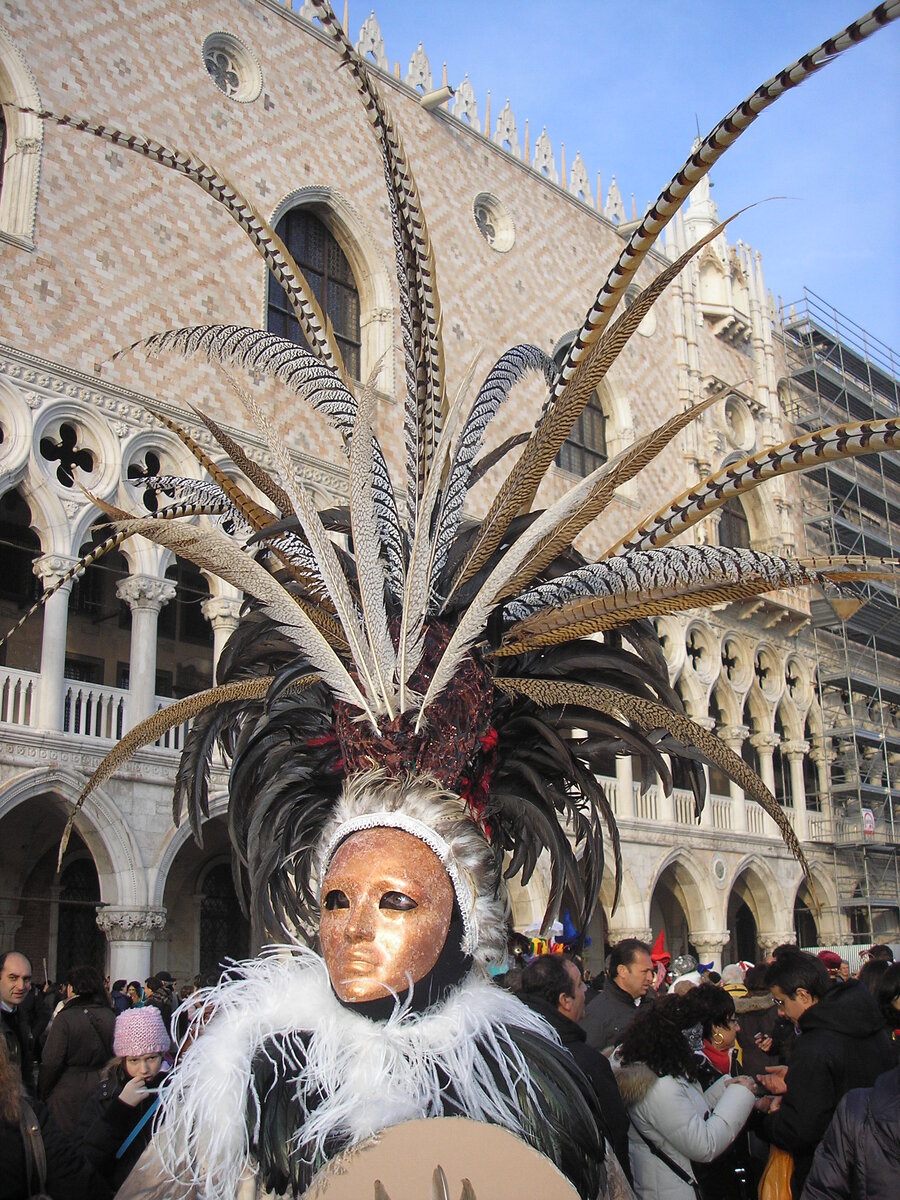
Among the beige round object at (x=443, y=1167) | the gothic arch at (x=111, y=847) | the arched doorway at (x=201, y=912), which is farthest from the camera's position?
the arched doorway at (x=201, y=912)

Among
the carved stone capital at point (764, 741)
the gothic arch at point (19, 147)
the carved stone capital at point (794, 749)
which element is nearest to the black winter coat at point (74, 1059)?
the gothic arch at point (19, 147)

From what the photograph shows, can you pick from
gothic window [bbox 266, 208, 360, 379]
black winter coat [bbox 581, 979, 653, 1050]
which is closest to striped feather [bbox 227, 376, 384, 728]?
black winter coat [bbox 581, 979, 653, 1050]

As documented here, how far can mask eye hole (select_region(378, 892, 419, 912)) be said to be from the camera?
193 cm

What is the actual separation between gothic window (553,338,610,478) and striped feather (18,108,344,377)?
13232mm

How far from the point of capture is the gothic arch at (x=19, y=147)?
9703 mm

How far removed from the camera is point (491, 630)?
7.68 ft

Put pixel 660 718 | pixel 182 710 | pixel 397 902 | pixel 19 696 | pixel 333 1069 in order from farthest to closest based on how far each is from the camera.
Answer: pixel 19 696
pixel 182 710
pixel 660 718
pixel 397 902
pixel 333 1069

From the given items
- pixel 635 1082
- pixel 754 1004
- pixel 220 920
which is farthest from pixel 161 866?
pixel 635 1082

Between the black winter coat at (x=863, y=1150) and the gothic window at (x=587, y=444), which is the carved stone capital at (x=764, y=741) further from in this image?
the black winter coat at (x=863, y=1150)

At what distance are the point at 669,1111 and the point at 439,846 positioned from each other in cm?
121

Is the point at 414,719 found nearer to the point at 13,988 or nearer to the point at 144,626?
the point at 13,988

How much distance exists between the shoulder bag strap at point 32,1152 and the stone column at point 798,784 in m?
17.1

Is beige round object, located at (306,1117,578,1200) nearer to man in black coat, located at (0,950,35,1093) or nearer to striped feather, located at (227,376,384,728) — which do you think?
striped feather, located at (227,376,384,728)

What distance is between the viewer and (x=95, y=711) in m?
9.77
